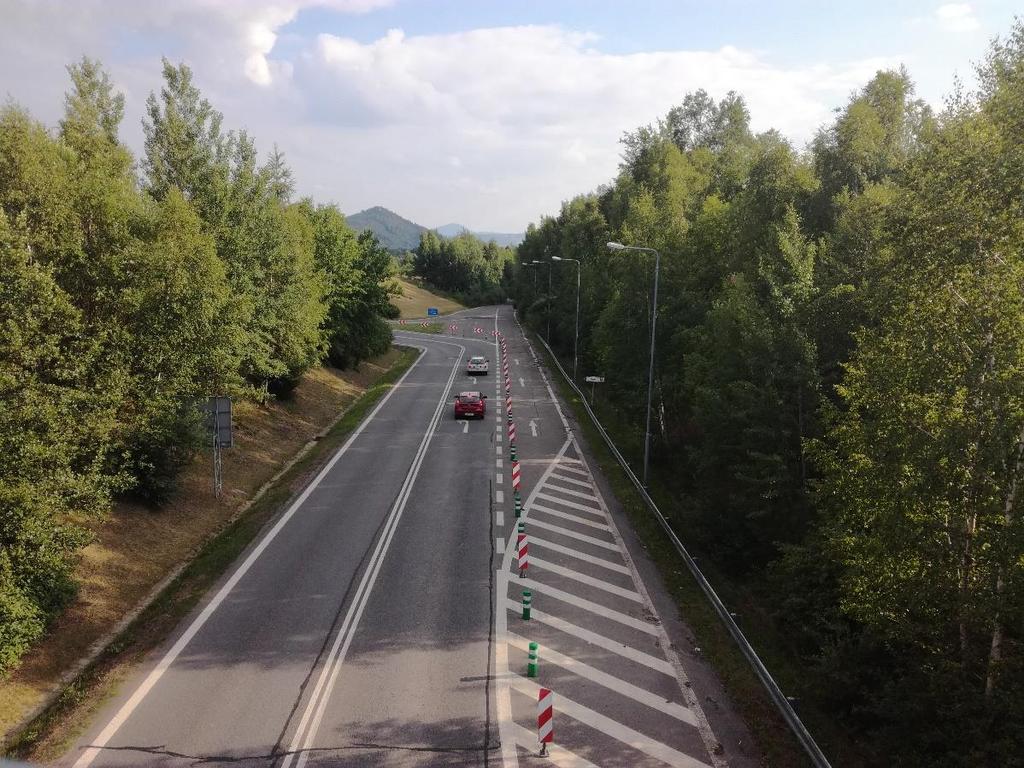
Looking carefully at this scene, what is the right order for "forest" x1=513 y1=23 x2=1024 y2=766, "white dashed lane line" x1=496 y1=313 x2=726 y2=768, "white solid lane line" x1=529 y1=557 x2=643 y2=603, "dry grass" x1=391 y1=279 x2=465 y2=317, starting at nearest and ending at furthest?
"forest" x1=513 y1=23 x2=1024 y2=766 < "white dashed lane line" x1=496 y1=313 x2=726 y2=768 < "white solid lane line" x1=529 y1=557 x2=643 y2=603 < "dry grass" x1=391 y1=279 x2=465 y2=317

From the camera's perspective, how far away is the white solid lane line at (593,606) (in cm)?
1428

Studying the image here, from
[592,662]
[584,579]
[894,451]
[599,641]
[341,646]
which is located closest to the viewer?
[894,451]

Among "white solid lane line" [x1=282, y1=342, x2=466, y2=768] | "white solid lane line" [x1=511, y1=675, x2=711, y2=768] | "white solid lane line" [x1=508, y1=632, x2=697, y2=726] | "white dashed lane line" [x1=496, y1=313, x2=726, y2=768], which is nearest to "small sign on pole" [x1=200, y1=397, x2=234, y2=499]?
"white solid lane line" [x1=282, y1=342, x2=466, y2=768]

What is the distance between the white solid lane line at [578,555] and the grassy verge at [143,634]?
7.90 metres

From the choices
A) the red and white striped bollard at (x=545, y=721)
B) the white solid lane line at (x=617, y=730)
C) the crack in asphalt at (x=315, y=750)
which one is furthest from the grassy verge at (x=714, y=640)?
the crack in asphalt at (x=315, y=750)

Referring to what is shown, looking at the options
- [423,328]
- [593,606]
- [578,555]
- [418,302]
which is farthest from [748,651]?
[418,302]

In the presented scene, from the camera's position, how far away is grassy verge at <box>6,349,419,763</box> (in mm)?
10336

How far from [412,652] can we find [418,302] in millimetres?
111262

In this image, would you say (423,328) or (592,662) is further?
(423,328)

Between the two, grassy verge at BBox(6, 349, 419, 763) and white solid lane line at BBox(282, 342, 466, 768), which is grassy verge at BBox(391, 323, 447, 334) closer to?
grassy verge at BBox(6, 349, 419, 763)

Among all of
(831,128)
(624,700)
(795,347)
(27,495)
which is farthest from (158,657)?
(831,128)

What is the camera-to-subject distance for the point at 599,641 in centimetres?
1356

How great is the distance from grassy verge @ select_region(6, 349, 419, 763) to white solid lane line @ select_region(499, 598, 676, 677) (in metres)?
7.12

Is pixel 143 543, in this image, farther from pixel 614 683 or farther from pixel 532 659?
→ pixel 614 683
